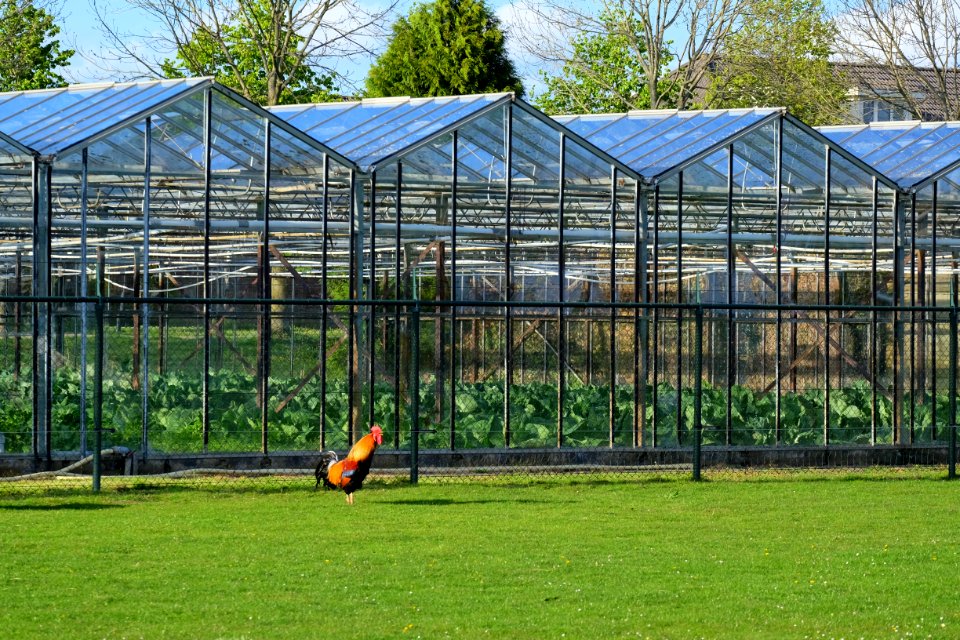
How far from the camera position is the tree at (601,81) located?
41938 mm

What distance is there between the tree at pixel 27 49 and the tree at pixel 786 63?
18.6 meters

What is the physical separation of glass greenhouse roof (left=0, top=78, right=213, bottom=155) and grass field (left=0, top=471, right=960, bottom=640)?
4734 millimetres

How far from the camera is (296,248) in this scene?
2680 cm

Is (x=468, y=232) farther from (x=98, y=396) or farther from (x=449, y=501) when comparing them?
(x=98, y=396)

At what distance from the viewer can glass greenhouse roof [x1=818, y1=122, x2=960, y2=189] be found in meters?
19.6

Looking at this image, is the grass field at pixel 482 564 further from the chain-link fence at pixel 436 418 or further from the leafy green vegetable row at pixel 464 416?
the leafy green vegetable row at pixel 464 416

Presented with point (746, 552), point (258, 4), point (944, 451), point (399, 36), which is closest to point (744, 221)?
point (944, 451)

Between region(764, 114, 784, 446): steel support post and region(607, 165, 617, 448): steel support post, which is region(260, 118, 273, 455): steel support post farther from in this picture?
region(764, 114, 784, 446): steel support post

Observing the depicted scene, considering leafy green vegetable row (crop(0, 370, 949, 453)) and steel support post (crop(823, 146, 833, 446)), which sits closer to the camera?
leafy green vegetable row (crop(0, 370, 949, 453))

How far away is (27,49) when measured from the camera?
36375mm

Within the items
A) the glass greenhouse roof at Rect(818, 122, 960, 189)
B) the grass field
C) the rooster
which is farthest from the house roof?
the rooster

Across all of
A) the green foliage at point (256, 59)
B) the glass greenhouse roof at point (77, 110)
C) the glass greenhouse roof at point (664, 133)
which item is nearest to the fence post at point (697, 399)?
the glass greenhouse roof at point (664, 133)

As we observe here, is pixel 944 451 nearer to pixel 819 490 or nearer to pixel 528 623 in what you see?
pixel 819 490

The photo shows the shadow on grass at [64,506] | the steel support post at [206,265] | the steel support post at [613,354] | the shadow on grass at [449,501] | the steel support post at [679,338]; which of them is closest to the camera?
the shadow on grass at [64,506]
